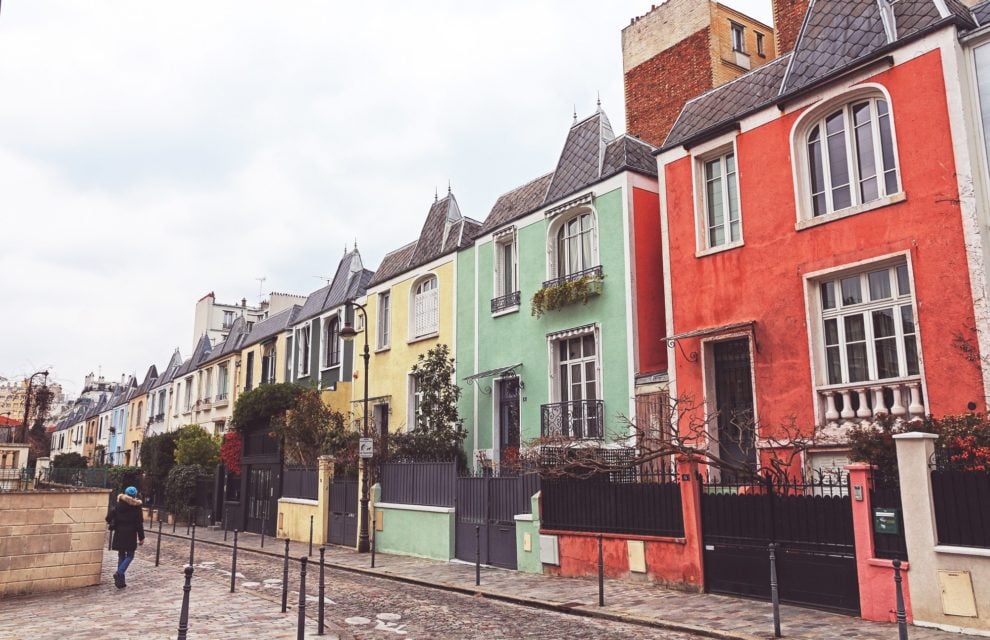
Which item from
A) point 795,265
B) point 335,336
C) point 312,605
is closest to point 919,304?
point 795,265

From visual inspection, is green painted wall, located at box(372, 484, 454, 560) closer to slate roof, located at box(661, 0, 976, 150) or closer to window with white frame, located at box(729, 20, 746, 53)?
slate roof, located at box(661, 0, 976, 150)

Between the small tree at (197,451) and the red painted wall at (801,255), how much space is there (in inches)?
956

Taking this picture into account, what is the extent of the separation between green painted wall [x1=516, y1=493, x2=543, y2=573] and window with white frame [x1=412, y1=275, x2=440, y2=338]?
9.45 m

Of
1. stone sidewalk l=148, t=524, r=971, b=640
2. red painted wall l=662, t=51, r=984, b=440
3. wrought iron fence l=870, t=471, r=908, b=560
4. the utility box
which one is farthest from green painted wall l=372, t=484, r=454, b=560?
wrought iron fence l=870, t=471, r=908, b=560

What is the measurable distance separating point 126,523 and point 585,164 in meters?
13.1

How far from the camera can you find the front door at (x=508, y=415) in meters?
20.2

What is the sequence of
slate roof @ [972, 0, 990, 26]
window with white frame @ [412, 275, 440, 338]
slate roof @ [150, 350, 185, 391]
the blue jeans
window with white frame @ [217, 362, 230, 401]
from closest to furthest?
slate roof @ [972, 0, 990, 26]
the blue jeans
window with white frame @ [412, 275, 440, 338]
window with white frame @ [217, 362, 230, 401]
slate roof @ [150, 350, 185, 391]

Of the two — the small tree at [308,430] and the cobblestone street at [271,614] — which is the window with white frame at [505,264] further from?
the cobblestone street at [271,614]

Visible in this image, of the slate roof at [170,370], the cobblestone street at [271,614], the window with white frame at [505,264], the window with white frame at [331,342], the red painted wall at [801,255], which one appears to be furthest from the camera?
the slate roof at [170,370]

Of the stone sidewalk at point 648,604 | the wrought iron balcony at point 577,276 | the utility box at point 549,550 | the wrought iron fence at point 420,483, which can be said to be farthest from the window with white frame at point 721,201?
the wrought iron fence at point 420,483

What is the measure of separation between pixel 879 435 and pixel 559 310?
892 cm

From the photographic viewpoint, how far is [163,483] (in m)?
33.7

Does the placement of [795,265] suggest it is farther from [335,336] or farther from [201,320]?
[201,320]

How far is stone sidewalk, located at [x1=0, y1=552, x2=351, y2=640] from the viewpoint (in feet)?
30.2
